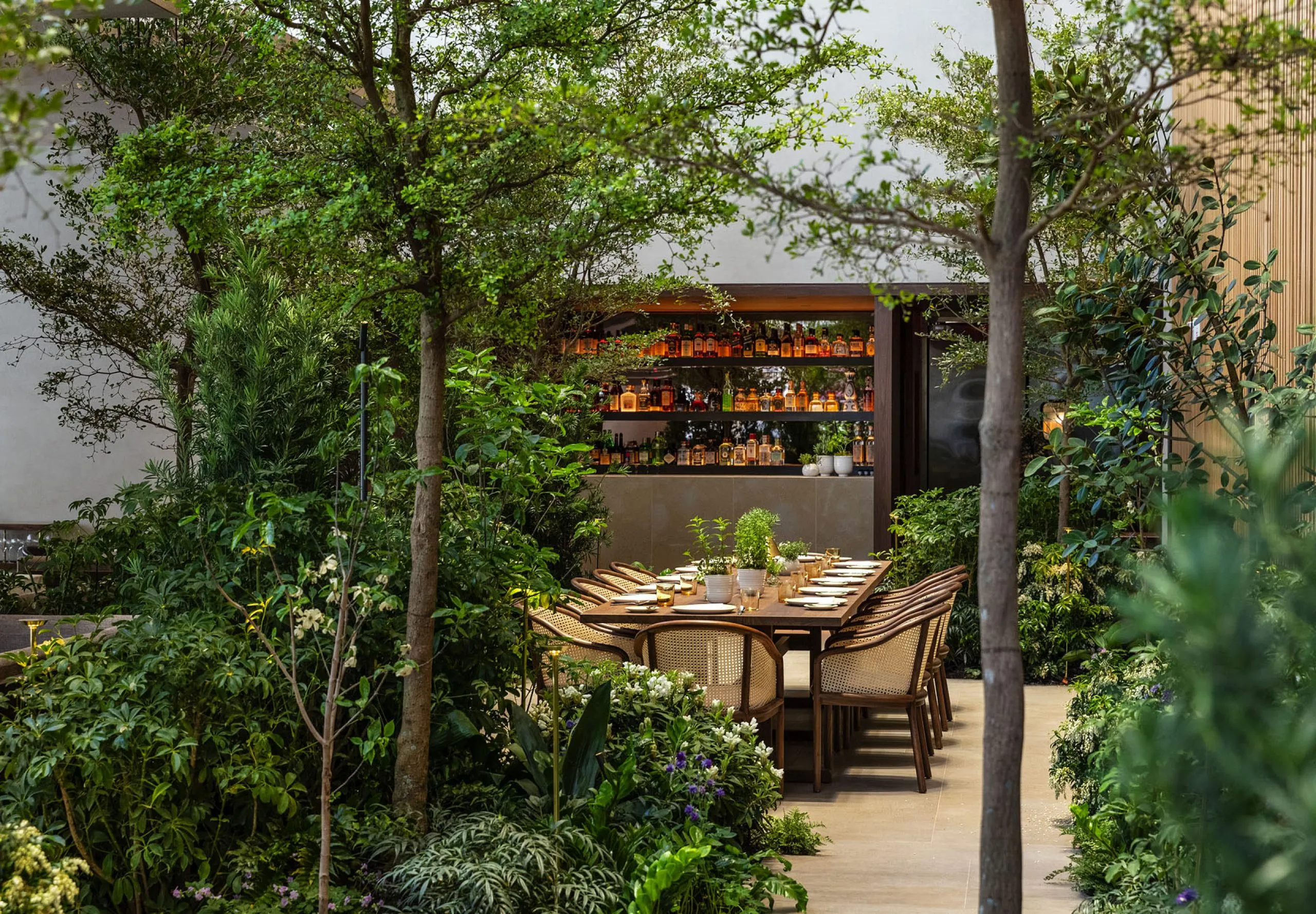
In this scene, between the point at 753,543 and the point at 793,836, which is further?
the point at 753,543

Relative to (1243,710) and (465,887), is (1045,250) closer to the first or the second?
(465,887)

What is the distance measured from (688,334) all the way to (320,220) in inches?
348

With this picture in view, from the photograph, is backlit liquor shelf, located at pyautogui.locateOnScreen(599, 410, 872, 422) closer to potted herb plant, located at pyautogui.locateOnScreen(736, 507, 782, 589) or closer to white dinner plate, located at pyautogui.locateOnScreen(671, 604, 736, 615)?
potted herb plant, located at pyautogui.locateOnScreen(736, 507, 782, 589)

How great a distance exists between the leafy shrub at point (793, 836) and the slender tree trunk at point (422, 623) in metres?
1.64

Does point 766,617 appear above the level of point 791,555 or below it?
below

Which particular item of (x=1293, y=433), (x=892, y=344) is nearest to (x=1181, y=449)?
(x=892, y=344)

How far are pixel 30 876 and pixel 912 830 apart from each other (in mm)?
3575

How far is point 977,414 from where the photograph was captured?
1224 centimetres

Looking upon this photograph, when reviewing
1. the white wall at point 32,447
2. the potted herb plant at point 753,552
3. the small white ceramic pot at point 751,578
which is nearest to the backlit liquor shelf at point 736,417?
the white wall at point 32,447

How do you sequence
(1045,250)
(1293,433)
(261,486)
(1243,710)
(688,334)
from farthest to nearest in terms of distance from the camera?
(688,334) < (1045,250) < (261,486) < (1293,433) < (1243,710)

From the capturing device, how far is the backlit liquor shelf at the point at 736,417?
1173 cm

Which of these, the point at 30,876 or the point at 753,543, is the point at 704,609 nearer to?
the point at 753,543

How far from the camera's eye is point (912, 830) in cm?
528

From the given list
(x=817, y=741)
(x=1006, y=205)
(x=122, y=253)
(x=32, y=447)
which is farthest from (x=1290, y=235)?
(x=32, y=447)
